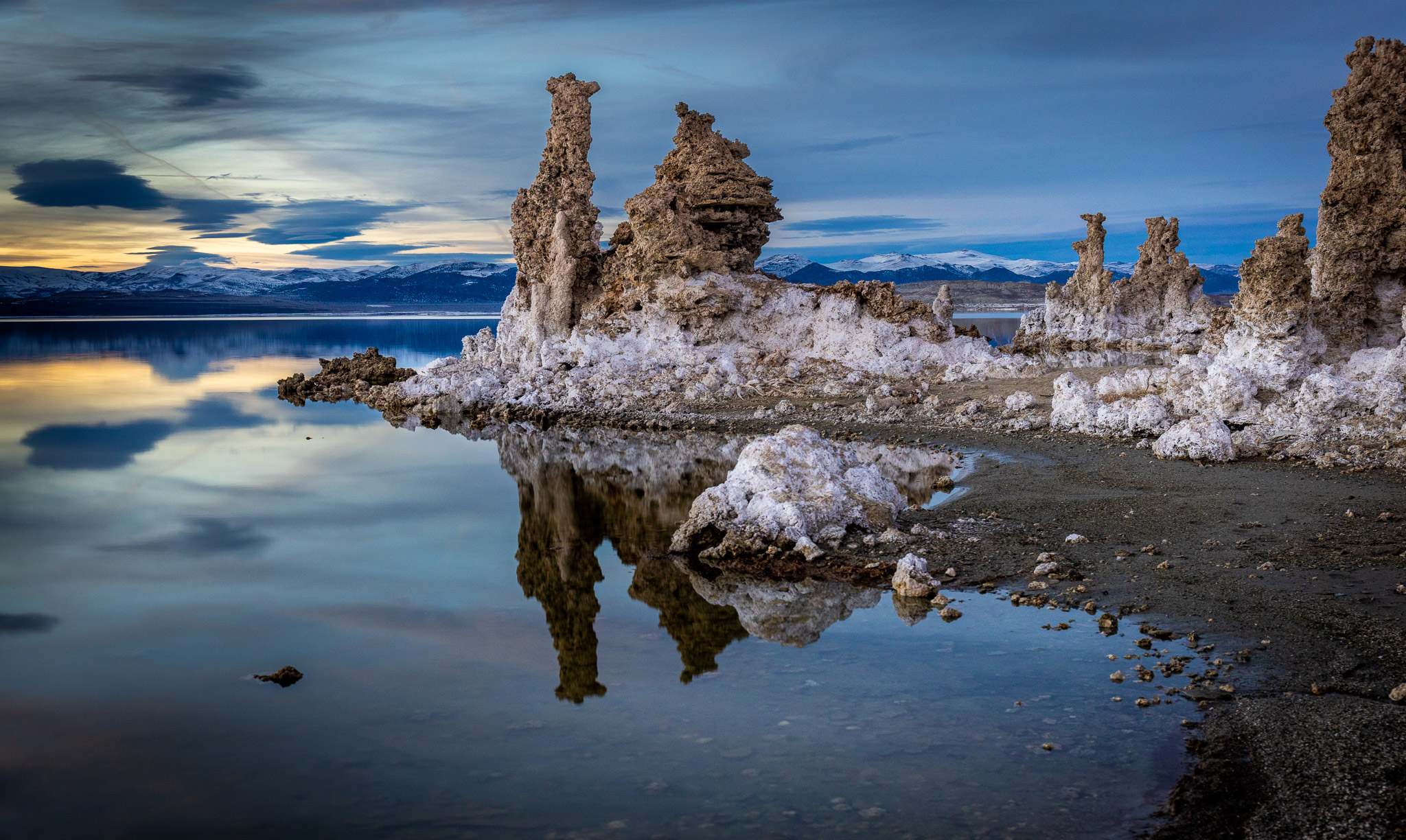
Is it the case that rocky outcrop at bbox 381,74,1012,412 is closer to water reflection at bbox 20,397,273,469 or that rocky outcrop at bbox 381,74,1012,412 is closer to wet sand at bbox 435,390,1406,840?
water reflection at bbox 20,397,273,469

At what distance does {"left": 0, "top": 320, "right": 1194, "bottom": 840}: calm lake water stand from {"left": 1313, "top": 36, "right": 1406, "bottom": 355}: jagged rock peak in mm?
10731

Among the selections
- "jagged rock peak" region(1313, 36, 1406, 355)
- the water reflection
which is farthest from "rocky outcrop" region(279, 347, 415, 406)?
"jagged rock peak" region(1313, 36, 1406, 355)

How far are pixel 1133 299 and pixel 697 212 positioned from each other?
60.5 ft

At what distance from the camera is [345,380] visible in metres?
32.1

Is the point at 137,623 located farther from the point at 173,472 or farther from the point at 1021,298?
the point at 1021,298

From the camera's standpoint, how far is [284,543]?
12109 mm

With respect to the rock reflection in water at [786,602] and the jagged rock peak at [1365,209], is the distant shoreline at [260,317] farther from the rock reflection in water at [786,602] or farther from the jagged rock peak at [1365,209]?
the rock reflection in water at [786,602]

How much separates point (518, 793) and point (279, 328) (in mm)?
107401

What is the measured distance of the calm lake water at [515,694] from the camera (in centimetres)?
515

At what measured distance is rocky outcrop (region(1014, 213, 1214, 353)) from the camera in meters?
34.5

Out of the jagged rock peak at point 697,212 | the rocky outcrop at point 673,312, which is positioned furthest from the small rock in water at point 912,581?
the jagged rock peak at point 697,212

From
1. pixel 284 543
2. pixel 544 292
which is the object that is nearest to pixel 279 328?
pixel 544 292

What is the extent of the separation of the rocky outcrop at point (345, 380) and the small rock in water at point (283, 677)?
23.4 metres

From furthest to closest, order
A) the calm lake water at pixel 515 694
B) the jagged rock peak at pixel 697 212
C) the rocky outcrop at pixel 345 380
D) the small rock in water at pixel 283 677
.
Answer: the rocky outcrop at pixel 345 380 → the jagged rock peak at pixel 697 212 → the small rock in water at pixel 283 677 → the calm lake water at pixel 515 694
